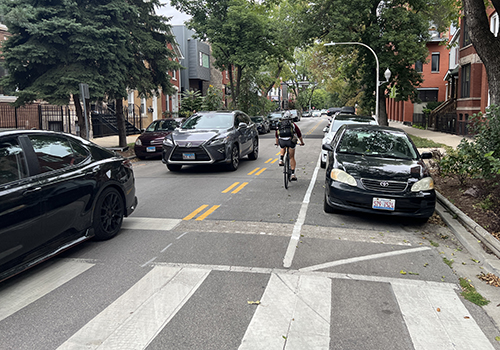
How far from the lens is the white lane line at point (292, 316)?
3521 mm

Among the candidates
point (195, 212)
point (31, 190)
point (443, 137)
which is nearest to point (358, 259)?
point (195, 212)

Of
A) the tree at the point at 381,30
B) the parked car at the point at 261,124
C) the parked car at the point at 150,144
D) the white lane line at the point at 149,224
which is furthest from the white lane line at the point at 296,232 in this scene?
the parked car at the point at 261,124

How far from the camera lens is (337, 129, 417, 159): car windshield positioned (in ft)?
26.6

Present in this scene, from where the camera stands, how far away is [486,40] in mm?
9148

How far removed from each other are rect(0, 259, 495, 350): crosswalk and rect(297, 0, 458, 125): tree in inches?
1053

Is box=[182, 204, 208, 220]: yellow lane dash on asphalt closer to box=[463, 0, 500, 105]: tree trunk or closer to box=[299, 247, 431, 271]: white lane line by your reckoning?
box=[299, 247, 431, 271]: white lane line

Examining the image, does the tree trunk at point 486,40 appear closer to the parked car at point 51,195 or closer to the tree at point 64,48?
the parked car at point 51,195

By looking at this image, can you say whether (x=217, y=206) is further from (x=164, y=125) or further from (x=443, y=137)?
(x=443, y=137)

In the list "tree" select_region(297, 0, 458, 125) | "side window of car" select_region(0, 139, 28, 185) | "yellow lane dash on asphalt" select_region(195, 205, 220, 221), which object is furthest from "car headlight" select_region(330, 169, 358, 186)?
"tree" select_region(297, 0, 458, 125)

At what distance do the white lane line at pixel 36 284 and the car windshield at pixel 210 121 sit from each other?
28.1 ft

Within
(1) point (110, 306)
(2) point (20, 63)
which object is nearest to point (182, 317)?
(1) point (110, 306)

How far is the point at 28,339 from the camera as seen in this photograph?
A: 3.58 m

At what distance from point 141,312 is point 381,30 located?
1207 inches

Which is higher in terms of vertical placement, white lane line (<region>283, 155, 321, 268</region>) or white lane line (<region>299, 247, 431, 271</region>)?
white lane line (<region>283, 155, 321, 268</region>)
